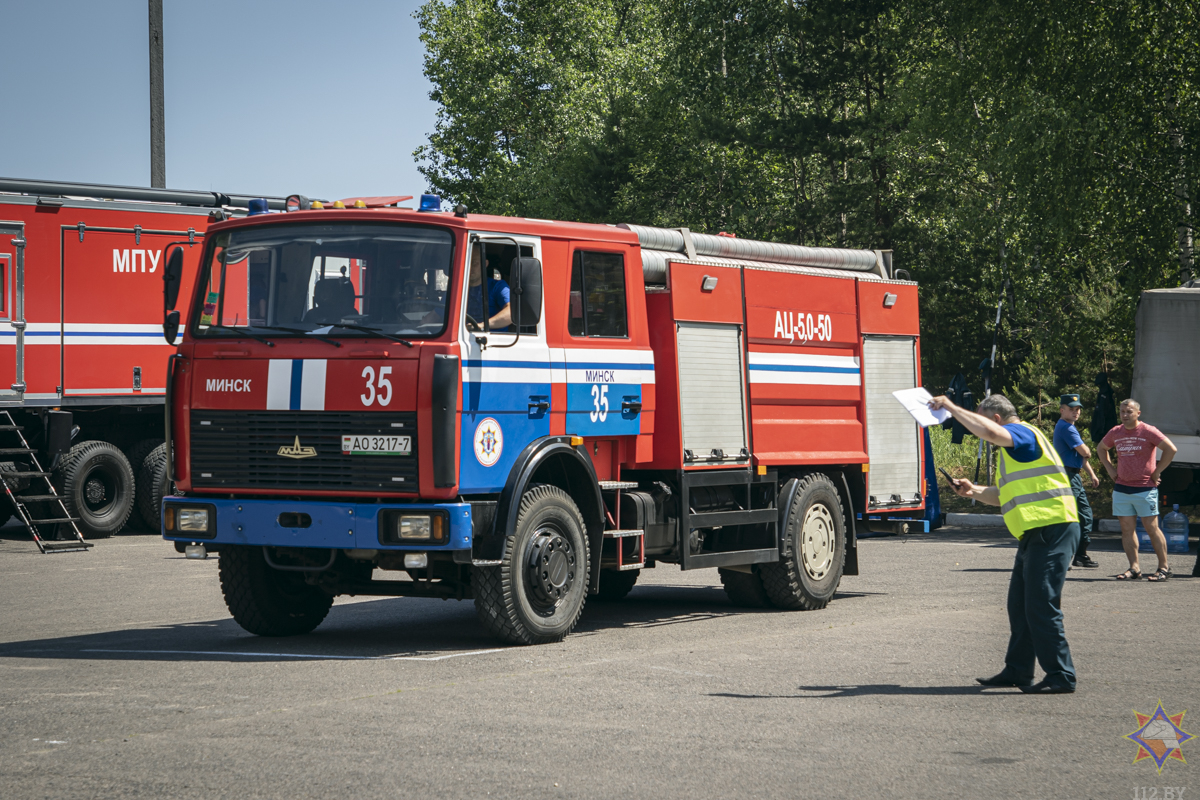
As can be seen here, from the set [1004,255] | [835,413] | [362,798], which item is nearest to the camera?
[362,798]

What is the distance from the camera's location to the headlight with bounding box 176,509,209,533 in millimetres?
9734

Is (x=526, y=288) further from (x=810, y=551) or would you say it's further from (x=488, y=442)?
(x=810, y=551)

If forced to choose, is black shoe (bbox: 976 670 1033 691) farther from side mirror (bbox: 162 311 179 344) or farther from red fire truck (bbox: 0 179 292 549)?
red fire truck (bbox: 0 179 292 549)

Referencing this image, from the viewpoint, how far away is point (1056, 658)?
8.20 metres

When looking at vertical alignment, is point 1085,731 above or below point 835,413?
below

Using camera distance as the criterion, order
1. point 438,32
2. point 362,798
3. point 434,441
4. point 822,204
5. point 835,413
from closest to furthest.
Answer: point 362,798 < point 434,441 < point 835,413 < point 822,204 < point 438,32

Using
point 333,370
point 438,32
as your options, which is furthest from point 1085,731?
point 438,32

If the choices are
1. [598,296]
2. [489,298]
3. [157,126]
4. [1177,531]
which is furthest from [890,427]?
[157,126]

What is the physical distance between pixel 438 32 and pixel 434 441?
1997 inches

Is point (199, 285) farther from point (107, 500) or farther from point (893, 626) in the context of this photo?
point (107, 500)

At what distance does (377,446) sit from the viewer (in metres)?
9.29

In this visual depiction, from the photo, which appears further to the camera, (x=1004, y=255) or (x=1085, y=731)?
(x=1004, y=255)

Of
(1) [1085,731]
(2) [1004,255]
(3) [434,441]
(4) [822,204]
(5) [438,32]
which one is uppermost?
(5) [438,32]

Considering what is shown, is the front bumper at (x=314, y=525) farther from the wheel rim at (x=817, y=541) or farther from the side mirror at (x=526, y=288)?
the wheel rim at (x=817, y=541)
